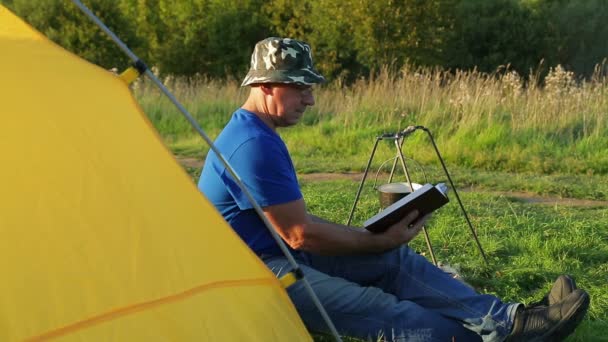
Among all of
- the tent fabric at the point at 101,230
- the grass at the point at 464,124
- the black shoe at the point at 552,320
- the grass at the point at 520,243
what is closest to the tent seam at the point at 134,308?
the tent fabric at the point at 101,230

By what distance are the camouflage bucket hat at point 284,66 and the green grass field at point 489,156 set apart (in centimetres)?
165

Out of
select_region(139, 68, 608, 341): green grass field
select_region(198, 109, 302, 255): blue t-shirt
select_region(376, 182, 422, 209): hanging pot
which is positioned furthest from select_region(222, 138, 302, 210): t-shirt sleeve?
select_region(139, 68, 608, 341): green grass field

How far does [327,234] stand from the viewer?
9.59 ft

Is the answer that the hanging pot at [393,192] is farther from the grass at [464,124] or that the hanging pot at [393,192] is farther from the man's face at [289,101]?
the grass at [464,124]

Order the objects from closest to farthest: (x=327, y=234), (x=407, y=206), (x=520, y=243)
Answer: (x=327, y=234) → (x=407, y=206) → (x=520, y=243)

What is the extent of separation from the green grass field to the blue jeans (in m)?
0.66

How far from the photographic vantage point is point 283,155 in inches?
113

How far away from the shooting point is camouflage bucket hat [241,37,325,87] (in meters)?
2.94

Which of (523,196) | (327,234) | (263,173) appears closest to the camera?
(263,173)

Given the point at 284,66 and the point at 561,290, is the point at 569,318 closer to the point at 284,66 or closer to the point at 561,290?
the point at 561,290

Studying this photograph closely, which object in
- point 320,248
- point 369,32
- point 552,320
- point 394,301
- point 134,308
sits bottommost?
point 369,32

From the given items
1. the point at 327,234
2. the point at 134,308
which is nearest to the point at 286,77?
the point at 327,234

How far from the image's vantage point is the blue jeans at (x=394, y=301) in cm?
290

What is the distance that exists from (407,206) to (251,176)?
2.10ft
